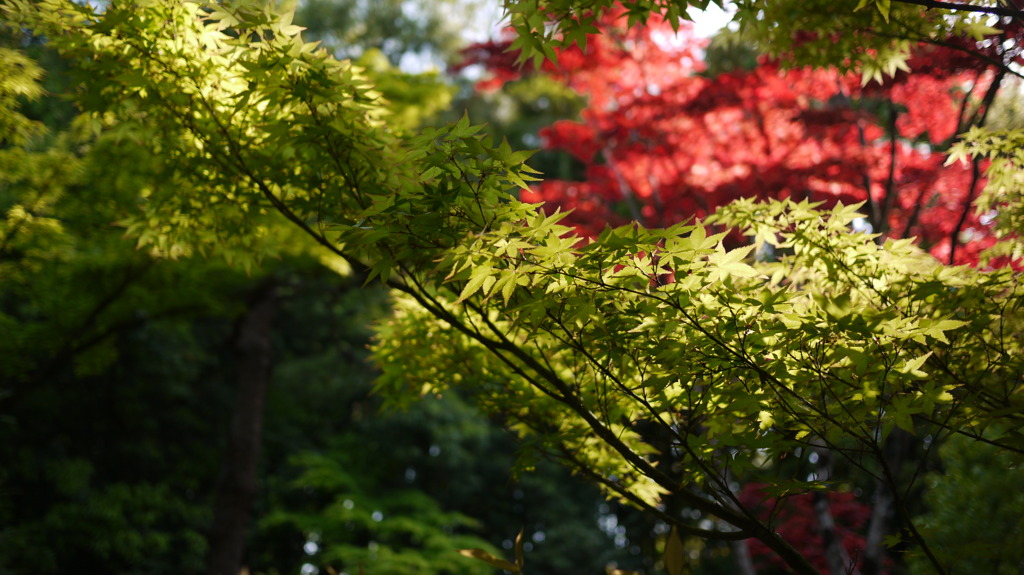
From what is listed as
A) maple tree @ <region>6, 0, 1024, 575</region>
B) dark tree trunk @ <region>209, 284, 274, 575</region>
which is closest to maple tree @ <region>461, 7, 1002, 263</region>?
maple tree @ <region>6, 0, 1024, 575</region>

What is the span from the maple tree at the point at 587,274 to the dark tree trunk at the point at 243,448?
6218mm

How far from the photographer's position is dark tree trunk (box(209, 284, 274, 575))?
771cm

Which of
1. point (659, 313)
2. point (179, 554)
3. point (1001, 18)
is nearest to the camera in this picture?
point (659, 313)

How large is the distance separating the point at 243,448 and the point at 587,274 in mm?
7885

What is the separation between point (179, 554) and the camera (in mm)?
10711

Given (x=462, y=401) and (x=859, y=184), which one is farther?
(x=462, y=401)

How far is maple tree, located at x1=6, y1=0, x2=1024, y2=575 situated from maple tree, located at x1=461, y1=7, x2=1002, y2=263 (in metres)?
2.28

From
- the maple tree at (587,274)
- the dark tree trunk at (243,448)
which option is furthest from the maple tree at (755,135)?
the dark tree trunk at (243,448)

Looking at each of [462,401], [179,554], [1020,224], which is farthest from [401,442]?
[1020,224]

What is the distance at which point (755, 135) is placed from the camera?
6008 mm

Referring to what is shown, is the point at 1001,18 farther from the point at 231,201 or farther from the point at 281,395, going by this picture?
the point at 281,395

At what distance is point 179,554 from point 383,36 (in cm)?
1130

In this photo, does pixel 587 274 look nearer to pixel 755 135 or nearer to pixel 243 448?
pixel 755 135

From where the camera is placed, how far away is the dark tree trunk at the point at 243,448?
25.3 feet
